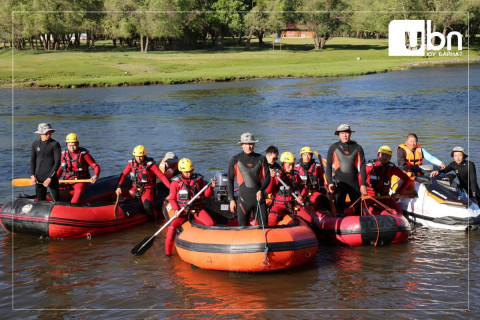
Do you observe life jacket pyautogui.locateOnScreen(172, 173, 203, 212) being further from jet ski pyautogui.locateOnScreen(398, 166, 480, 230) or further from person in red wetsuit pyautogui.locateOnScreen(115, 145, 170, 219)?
jet ski pyautogui.locateOnScreen(398, 166, 480, 230)

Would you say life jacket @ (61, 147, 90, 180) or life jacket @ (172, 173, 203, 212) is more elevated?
life jacket @ (61, 147, 90, 180)

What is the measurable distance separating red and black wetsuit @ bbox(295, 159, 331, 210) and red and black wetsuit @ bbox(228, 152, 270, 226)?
186 cm

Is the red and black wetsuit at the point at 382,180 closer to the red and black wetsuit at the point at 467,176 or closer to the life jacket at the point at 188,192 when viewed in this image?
the red and black wetsuit at the point at 467,176

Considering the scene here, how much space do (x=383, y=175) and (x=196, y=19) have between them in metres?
62.5

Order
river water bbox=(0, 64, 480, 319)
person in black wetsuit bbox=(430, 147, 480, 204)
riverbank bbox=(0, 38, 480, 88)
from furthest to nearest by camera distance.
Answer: riverbank bbox=(0, 38, 480, 88), person in black wetsuit bbox=(430, 147, 480, 204), river water bbox=(0, 64, 480, 319)

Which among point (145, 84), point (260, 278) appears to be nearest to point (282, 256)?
point (260, 278)

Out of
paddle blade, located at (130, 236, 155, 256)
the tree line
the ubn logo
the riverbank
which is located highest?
the tree line

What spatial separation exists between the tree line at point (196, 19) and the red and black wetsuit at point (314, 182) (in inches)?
1852

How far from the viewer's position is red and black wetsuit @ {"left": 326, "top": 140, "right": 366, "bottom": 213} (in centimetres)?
1073

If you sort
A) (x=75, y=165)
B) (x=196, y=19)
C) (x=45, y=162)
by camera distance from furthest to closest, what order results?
(x=196, y=19) < (x=75, y=165) < (x=45, y=162)

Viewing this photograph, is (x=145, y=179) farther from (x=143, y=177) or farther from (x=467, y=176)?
(x=467, y=176)

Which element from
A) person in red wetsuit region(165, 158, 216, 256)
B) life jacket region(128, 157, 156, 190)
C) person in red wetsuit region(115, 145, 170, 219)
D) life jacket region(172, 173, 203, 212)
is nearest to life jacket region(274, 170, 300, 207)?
person in red wetsuit region(165, 158, 216, 256)

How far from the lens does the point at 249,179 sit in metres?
9.45

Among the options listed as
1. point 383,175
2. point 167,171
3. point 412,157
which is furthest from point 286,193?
point 412,157
